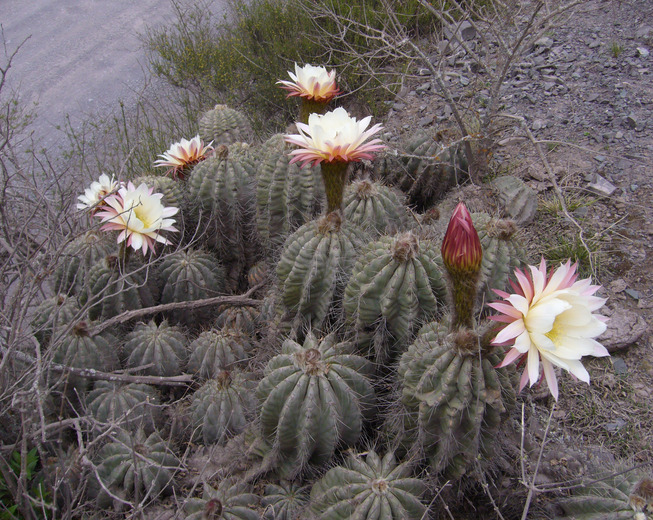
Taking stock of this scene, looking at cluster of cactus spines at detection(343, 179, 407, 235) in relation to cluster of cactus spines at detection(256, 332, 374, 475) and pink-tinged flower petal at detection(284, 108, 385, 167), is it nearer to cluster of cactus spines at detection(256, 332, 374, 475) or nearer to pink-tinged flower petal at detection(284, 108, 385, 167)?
pink-tinged flower petal at detection(284, 108, 385, 167)

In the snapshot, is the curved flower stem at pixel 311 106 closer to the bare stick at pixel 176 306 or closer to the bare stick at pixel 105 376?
the bare stick at pixel 176 306

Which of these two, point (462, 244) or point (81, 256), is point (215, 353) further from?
point (462, 244)

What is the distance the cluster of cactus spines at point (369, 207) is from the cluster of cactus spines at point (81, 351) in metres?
1.16

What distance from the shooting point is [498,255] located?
6.63 ft

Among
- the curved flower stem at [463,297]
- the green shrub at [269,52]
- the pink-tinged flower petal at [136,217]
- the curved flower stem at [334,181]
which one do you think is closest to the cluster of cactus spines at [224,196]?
the pink-tinged flower petal at [136,217]

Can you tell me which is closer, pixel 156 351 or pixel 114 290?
pixel 156 351

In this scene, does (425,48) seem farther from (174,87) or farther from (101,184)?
(101,184)

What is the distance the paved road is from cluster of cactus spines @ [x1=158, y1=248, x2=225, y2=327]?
2994mm

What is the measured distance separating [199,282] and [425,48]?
129 inches

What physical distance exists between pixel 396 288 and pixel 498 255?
1.43 feet

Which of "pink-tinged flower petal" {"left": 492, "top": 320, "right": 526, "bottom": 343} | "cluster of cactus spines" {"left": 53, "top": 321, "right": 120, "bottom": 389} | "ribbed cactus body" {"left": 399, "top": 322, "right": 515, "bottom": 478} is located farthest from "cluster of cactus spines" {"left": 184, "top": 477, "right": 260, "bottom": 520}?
"pink-tinged flower petal" {"left": 492, "top": 320, "right": 526, "bottom": 343}

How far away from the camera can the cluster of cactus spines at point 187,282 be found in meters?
2.67

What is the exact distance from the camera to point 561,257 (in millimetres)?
2891

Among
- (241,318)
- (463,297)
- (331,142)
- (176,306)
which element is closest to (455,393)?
(463,297)
